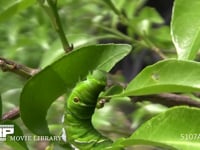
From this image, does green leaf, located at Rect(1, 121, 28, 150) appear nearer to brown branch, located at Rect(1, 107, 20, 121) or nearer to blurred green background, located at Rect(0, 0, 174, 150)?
brown branch, located at Rect(1, 107, 20, 121)

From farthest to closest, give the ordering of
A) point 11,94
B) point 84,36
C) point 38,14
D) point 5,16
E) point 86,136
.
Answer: point 38,14 → point 84,36 → point 11,94 → point 5,16 → point 86,136

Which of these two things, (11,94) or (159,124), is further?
(11,94)

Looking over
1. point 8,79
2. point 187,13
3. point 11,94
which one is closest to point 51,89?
point 187,13

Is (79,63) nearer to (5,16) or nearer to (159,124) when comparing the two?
(159,124)

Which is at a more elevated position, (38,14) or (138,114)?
(38,14)

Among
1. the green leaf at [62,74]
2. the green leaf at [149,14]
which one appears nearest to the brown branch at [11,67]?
the green leaf at [62,74]

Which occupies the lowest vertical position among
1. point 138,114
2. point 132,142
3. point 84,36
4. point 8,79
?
point 138,114

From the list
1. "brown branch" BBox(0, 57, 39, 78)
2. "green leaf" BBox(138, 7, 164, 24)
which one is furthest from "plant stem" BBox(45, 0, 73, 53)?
"green leaf" BBox(138, 7, 164, 24)

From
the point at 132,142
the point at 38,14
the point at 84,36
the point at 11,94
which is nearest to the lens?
the point at 132,142
